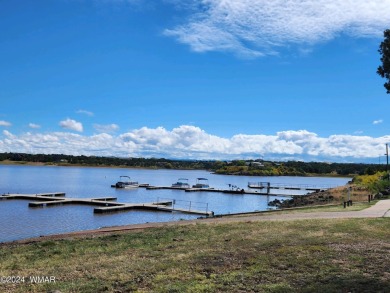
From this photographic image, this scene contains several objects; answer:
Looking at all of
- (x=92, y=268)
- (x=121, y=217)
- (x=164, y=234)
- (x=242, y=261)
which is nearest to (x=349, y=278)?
(x=242, y=261)

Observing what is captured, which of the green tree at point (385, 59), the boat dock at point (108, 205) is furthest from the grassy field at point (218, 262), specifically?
the boat dock at point (108, 205)

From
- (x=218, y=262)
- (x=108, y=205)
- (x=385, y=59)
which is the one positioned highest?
(x=385, y=59)

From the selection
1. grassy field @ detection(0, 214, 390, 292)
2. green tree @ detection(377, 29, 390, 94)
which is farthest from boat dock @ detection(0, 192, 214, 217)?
green tree @ detection(377, 29, 390, 94)

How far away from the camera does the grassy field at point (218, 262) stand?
302 inches

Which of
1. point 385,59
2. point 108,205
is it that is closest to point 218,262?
point 385,59

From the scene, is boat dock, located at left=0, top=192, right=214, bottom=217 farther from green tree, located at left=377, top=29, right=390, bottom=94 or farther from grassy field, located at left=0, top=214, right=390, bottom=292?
green tree, located at left=377, top=29, right=390, bottom=94

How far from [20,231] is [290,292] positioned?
83.3 feet

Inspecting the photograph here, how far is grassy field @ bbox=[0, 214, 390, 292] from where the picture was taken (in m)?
7.66

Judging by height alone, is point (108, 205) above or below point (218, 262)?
below

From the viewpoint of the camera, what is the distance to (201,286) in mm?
7422

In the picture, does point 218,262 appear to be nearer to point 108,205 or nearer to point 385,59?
point 385,59

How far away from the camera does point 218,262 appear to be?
31.4 ft

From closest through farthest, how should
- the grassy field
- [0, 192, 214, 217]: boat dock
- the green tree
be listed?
the grassy field, the green tree, [0, 192, 214, 217]: boat dock

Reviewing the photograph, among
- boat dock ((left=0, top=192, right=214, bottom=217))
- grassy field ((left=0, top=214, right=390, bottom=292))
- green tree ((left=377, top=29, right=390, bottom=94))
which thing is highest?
green tree ((left=377, top=29, right=390, bottom=94))
